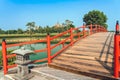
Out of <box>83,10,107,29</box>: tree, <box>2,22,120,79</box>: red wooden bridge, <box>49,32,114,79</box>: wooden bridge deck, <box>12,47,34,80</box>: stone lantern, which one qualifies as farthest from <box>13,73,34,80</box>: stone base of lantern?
<box>83,10,107,29</box>: tree

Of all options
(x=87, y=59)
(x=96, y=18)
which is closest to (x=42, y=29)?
(x=96, y=18)

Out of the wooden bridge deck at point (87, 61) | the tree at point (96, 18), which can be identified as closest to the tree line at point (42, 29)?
the tree at point (96, 18)

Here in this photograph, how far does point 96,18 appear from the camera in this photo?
164 ft

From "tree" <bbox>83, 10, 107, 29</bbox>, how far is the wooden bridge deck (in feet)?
137

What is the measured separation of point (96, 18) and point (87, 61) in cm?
4474

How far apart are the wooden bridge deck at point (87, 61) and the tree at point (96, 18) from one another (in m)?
41.8

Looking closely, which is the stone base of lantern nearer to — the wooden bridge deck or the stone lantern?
the stone lantern

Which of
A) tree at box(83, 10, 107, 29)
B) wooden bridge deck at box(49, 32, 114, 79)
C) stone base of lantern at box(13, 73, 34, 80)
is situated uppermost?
tree at box(83, 10, 107, 29)

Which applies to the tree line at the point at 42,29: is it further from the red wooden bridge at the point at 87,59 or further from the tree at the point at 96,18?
the red wooden bridge at the point at 87,59

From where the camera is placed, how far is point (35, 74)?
634cm

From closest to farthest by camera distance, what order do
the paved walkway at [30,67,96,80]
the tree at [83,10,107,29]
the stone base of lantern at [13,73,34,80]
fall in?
the paved walkway at [30,67,96,80]
the stone base of lantern at [13,73,34,80]
the tree at [83,10,107,29]

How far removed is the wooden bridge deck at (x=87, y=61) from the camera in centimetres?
562

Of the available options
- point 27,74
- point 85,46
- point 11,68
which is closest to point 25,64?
point 27,74

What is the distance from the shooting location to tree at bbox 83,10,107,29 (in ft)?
161
